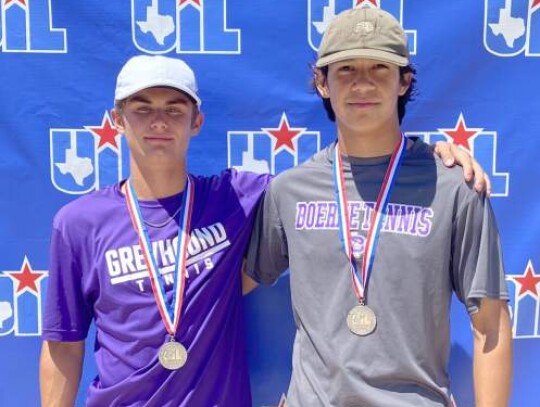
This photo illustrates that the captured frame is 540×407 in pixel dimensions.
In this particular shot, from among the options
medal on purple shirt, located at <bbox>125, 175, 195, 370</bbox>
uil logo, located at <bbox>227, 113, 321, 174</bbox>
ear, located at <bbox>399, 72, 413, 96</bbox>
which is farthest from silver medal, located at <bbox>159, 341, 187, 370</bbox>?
ear, located at <bbox>399, 72, 413, 96</bbox>

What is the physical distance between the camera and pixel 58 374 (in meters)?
2.01

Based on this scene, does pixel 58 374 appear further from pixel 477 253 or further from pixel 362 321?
pixel 477 253

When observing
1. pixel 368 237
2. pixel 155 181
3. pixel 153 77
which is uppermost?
pixel 153 77

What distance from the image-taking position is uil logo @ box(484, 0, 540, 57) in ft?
7.62

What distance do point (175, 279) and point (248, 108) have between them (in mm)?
828

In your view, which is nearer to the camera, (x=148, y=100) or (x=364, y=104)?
(x=364, y=104)

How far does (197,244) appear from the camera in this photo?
1.91 m

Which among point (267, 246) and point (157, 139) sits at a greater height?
point (157, 139)

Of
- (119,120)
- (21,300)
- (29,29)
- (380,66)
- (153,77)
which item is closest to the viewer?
(380,66)

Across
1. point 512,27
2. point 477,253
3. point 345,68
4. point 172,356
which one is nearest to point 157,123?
point 345,68

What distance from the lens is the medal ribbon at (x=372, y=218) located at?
1716 millimetres

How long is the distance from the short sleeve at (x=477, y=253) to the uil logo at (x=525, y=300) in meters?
0.88

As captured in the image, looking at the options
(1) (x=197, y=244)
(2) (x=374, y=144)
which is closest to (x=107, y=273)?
(1) (x=197, y=244)

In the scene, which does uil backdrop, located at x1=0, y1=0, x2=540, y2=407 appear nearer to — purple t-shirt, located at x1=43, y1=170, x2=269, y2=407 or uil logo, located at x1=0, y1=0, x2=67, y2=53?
uil logo, located at x1=0, y1=0, x2=67, y2=53
